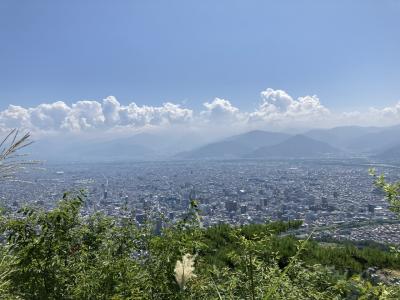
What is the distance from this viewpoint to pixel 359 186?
10150cm

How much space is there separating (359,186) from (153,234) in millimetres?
104479

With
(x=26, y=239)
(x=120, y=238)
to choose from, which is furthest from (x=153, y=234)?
(x=26, y=239)

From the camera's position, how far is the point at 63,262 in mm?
5941

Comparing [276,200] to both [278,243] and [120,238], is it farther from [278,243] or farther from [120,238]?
[120,238]

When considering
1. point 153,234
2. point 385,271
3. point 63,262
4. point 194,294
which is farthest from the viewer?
point 385,271

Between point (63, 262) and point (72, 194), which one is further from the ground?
point (72, 194)

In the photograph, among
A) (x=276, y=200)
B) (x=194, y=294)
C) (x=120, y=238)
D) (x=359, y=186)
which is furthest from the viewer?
(x=359, y=186)

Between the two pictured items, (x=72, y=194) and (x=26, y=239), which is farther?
(x=72, y=194)

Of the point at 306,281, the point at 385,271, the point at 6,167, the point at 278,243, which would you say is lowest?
the point at 385,271

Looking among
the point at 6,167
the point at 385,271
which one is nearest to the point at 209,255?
the point at 385,271

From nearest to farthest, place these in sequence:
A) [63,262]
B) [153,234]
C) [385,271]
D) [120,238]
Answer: [63,262], [153,234], [120,238], [385,271]

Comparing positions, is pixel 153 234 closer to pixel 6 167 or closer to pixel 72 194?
pixel 72 194

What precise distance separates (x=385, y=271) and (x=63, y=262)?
9889 millimetres

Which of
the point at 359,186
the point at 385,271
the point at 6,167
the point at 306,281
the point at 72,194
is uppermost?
the point at 6,167
